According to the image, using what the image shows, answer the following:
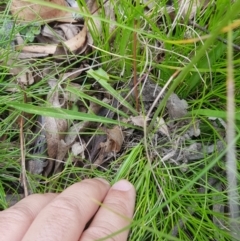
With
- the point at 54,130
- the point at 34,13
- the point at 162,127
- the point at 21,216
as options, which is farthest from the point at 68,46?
the point at 21,216

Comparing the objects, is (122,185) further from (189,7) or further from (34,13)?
(34,13)

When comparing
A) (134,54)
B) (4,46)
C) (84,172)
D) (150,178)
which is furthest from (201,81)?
(4,46)

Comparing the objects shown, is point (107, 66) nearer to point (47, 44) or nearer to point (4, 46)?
point (47, 44)

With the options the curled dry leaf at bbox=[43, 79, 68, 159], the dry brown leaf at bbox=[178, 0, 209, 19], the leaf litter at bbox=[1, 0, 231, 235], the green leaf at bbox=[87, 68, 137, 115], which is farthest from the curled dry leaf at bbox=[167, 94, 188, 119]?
the curled dry leaf at bbox=[43, 79, 68, 159]

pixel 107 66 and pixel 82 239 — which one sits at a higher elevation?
pixel 107 66

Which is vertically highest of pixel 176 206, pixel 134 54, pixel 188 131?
pixel 134 54

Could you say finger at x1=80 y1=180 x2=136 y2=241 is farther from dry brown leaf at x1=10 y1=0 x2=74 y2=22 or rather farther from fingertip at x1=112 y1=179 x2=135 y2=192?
dry brown leaf at x1=10 y1=0 x2=74 y2=22
